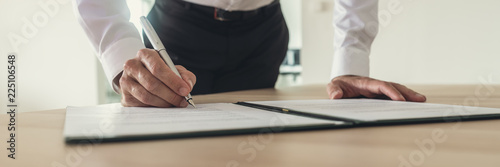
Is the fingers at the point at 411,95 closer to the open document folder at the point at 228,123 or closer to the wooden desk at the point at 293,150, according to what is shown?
the open document folder at the point at 228,123

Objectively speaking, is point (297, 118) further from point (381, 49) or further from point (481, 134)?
point (381, 49)

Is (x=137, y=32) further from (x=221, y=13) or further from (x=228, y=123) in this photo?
(x=228, y=123)

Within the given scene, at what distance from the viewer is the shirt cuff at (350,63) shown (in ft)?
3.54

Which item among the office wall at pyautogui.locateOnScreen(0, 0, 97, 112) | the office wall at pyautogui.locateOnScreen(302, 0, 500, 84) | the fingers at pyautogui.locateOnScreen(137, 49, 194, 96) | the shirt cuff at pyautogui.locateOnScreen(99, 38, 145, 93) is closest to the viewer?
the fingers at pyautogui.locateOnScreen(137, 49, 194, 96)

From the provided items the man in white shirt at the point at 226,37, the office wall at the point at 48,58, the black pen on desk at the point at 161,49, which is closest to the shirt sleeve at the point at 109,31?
the man in white shirt at the point at 226,37

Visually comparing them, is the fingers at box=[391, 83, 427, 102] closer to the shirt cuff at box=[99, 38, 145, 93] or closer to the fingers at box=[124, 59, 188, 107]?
the fingers at box=[124, 59, 188, 107]

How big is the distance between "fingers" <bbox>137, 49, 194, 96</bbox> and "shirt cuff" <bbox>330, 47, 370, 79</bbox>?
546 millimetres

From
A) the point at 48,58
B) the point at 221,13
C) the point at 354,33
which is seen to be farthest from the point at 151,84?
the point at 48,58

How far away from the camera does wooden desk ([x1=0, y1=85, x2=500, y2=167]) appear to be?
0.86 ft

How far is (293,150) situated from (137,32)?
69 centimetres

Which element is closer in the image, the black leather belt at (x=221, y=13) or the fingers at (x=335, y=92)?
the fingers at (x=335, y=92)

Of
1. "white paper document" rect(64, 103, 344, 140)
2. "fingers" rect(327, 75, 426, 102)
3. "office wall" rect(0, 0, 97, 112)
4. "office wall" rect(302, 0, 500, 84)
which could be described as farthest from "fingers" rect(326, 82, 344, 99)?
"office wall" rect(0, 0, 97, 112)

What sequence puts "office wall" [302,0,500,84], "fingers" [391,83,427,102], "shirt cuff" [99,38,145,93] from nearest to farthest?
"fingers" [391,83,427,102]
"shirt cuff" [99,38,145,93]
"office wall" [302,0,500,84]

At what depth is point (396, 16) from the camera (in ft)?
11.7
